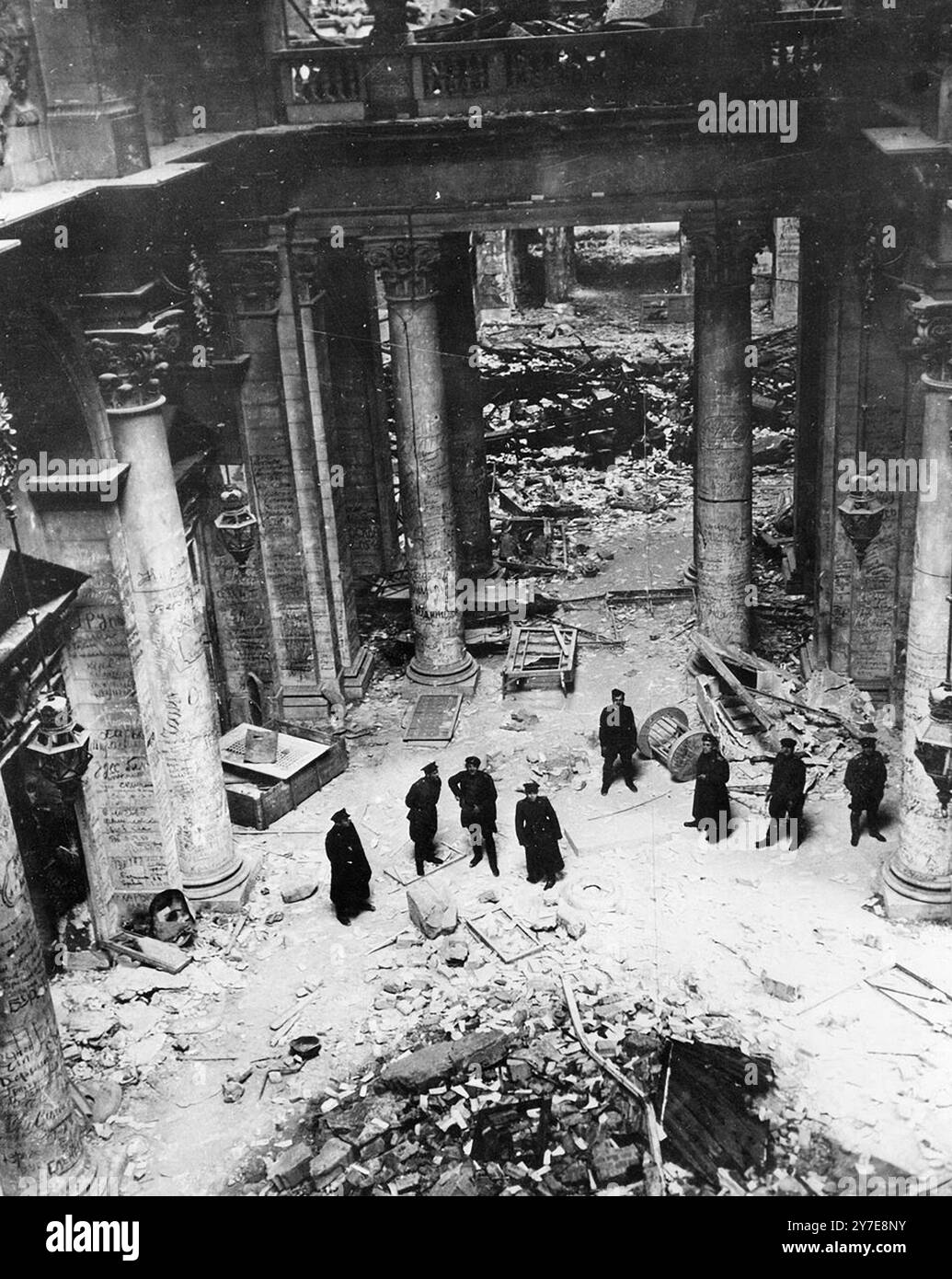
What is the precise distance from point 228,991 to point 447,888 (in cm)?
268

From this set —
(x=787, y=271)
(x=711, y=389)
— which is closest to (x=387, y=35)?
(x=711, y=389)

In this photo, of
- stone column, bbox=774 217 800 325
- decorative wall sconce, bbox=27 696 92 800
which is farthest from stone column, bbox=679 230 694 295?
decorative wall sconce, bbox=27 696 92 800

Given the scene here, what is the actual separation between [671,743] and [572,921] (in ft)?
11.8

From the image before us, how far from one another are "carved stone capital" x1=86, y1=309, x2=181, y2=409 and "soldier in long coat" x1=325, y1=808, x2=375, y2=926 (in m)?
4.78

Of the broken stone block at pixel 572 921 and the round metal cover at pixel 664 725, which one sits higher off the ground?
the round metal cover at pixel 664 725

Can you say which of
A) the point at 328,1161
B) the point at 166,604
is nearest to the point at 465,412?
the point at 166,604

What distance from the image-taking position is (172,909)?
14016 mm

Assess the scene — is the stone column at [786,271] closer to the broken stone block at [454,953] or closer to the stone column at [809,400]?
the stone column at [809,400]

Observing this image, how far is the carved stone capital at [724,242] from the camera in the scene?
16.5 meters

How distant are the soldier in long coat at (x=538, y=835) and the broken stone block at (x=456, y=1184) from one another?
4312 mm

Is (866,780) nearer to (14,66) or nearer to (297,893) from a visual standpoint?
(297,893)

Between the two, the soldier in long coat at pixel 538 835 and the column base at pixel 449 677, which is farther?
the column base at pixel 449 677

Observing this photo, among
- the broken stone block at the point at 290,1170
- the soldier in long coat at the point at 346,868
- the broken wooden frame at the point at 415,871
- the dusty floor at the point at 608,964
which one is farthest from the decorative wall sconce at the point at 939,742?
the broken stone block at the point at 290,1170

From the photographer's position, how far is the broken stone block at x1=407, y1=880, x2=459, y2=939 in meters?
13.8
